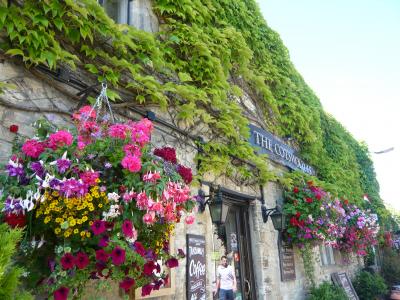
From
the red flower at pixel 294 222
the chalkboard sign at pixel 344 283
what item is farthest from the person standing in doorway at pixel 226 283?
the chalkboard sign at pixel 344 283

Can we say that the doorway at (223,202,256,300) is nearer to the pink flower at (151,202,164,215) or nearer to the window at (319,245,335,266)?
the pink flower at (151,202,164,215)

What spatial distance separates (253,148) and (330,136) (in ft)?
16.2

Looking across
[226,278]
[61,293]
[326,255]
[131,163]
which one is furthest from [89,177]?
[326,255]

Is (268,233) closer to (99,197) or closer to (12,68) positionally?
(99,197)

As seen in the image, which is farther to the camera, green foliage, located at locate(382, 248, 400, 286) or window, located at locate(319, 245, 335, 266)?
green foliage, located at locate(382, 248, 400, 286)

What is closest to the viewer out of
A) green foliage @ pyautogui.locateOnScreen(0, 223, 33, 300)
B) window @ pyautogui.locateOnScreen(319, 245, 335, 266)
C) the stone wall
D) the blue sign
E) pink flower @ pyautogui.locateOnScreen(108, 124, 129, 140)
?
green foliage @ pyautogui.locateOnScreen(0, 223, 33, 300)

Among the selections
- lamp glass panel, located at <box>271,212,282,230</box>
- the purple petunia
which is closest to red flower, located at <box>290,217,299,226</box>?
lamp glass panel, located at <box>271,212,282,230</box>

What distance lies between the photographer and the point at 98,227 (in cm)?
205

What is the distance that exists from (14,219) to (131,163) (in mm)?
761

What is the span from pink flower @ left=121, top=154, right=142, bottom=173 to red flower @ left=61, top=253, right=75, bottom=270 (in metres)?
0.63

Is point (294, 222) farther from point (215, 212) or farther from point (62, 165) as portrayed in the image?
point (62, 165)

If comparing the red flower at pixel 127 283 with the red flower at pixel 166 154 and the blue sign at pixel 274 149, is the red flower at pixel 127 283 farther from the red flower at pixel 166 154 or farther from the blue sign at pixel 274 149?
the blue sign at pixel 274 149

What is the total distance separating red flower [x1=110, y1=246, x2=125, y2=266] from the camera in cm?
198

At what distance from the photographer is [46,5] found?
282cm
